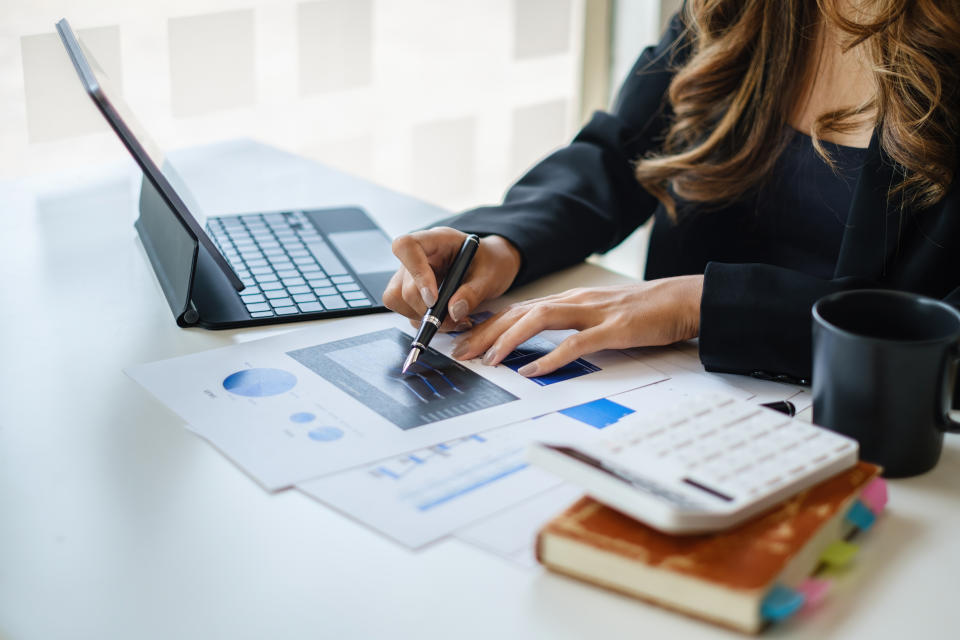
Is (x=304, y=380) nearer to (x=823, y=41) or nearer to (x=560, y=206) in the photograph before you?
(x=560, y=206)

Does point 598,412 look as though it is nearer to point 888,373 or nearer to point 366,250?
point 888,373

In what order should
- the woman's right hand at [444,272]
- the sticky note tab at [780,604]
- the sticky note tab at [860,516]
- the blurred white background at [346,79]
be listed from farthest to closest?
the blurred white background at [346,79] < the woman's right hand at [444,272] < the sticky note tab at [860,516] < the sticky note tab at [780,604]

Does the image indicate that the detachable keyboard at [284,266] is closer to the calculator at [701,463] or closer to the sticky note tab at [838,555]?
the calculator at [701,463]

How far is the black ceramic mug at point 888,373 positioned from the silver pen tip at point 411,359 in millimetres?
374

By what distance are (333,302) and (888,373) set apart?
61 centimetres

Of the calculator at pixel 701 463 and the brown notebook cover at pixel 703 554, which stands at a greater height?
the calculator at pixel 701 463

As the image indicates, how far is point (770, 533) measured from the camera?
1.98ft

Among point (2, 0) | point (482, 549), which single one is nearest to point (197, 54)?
point (2, 0)

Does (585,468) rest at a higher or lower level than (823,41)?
lower

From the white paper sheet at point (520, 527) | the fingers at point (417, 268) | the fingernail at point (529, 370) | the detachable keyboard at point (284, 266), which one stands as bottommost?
the white paper sheet at point (520, 527)

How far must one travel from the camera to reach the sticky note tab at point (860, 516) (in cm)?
66

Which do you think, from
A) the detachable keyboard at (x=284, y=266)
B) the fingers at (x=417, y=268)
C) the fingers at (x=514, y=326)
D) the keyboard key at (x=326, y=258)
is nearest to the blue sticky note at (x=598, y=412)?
the fingers at (x=514, y=326)

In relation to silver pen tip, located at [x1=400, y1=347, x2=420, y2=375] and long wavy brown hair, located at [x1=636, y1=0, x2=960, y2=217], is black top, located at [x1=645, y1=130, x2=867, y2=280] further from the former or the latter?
silver pen tip, located at [x1=400, y1=347, x2=420, y2=375]

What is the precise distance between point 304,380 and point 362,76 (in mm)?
1732
